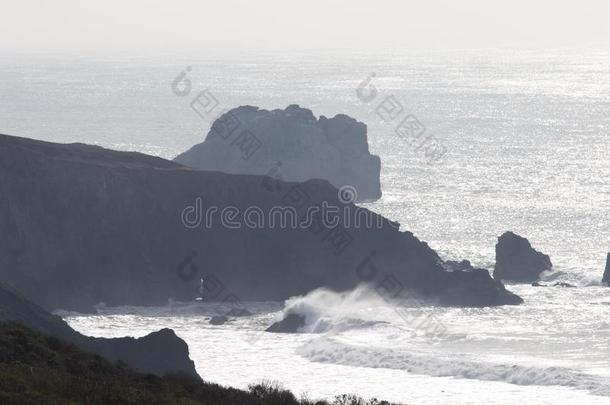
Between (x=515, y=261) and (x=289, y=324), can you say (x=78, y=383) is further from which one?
(x=515, y=261)

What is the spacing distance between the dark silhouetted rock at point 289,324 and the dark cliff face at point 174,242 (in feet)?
16.6

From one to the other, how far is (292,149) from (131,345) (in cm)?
6131

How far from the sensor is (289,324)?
70.7 meters

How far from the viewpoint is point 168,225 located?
78000 millimetres

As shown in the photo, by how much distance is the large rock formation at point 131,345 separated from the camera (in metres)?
52.9

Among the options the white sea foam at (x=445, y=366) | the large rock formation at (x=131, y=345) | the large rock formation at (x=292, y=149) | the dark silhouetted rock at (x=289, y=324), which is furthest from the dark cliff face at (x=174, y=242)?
the large rock formation at (x=292, y=149)

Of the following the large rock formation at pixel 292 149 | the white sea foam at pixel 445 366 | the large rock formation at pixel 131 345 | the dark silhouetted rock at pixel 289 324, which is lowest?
the white sea foam at pixel 445 366

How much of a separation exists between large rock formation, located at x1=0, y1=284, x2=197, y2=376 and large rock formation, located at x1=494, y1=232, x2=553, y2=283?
35.4m

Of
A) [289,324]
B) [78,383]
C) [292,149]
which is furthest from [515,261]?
[78,383]

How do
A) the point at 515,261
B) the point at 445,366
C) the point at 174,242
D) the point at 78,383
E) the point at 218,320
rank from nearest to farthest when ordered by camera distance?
the point at 78,383 < the point at 445,366 < the point at 218,320 < the point at 174,242 < the point at 515,261

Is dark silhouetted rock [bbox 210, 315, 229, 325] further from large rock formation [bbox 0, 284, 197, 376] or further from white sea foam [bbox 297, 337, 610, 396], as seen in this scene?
large rock formation [bbox 0, 284, 197, 376]

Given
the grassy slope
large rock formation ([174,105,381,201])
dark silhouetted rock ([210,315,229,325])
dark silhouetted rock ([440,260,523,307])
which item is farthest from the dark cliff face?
the grassy slope
